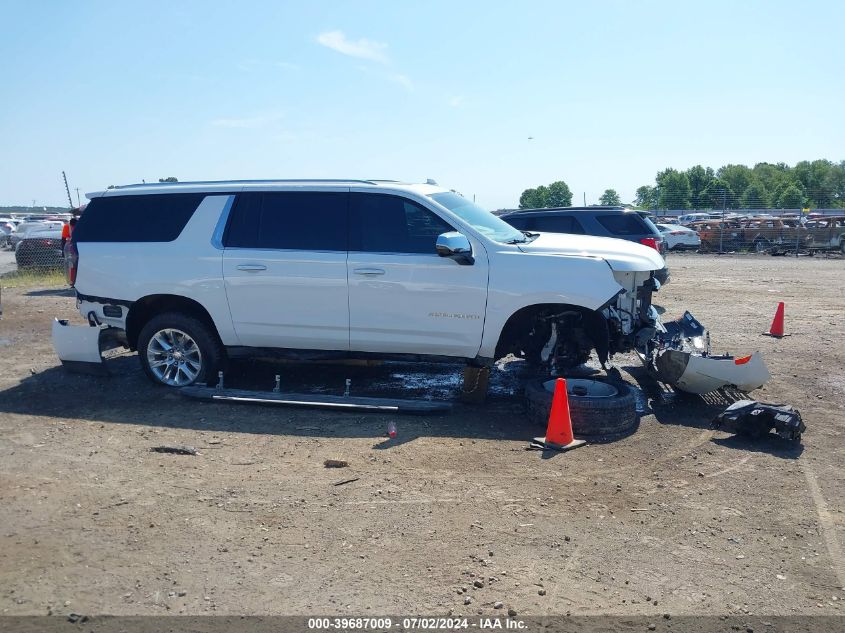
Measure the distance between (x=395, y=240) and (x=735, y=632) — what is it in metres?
4.52

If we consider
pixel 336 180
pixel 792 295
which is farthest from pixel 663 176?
pixel 336 180

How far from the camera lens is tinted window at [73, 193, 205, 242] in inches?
295

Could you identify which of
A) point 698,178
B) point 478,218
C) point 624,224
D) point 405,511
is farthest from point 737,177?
point 405,511

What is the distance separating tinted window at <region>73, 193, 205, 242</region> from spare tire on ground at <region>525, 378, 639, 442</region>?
387cm

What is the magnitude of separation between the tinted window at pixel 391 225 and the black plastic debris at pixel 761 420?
9.57 ft

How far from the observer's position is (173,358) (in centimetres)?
756

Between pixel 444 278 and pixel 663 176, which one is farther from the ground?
pixel 663 176

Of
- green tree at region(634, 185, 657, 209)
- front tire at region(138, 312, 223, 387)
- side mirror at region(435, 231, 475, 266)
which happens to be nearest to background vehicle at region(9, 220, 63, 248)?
front tire at region(138, 312, 223, 387)

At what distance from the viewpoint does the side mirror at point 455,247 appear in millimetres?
6473

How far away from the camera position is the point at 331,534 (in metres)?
4.39

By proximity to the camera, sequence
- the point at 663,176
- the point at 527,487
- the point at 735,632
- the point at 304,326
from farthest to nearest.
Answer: the point at 663,176
the point at 304,326
the point at 527,487
the point at 735,632

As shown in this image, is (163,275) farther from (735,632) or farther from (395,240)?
(735,632)

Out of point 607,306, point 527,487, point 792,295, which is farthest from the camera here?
point 792,295

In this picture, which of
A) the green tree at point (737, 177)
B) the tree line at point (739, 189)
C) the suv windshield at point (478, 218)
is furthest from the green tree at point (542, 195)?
the green tree at point (737, 177)
